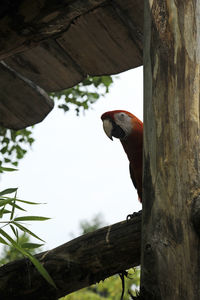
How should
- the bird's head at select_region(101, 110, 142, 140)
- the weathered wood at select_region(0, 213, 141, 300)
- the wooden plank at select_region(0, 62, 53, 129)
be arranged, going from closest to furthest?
the weathered wood at select_region(0, 213, 141, 300), the wooden plank at select_region(0, 62, 53, 129), the bird's head at select_region(101, 110, 142, 140)

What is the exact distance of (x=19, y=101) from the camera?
7.44 feet

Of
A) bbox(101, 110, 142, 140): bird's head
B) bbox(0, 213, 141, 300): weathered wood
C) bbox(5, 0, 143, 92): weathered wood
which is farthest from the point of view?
bbox(101, 110, 142, 140): bird's head

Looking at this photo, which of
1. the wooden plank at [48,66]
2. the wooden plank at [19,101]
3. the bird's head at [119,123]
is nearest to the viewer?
the wooden plank at [48,66]

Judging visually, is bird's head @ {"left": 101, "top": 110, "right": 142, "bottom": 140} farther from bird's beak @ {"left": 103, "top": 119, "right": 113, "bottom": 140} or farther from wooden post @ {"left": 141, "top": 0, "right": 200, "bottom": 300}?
wooden post @ {"left": 141, "top": 0, "right": 200, "bottom": 300}

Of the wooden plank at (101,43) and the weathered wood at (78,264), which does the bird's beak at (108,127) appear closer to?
the wooden plank at (101,43)

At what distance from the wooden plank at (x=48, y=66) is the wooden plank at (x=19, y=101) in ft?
0.14

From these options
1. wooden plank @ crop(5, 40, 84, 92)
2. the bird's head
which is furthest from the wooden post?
the bird's head

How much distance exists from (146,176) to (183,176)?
0.41 feet

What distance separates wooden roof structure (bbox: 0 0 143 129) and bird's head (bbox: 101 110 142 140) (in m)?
0.63

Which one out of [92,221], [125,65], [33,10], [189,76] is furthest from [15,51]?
[92,221]

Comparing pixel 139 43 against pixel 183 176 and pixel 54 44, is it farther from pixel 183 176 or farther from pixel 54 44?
pixel 183 176

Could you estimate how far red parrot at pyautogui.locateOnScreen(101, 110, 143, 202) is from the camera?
99.7 inches

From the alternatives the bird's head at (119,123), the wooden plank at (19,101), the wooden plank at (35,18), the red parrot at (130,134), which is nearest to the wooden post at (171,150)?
the wooden plank at (35,18)

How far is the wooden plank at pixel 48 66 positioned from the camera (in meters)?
2.04
